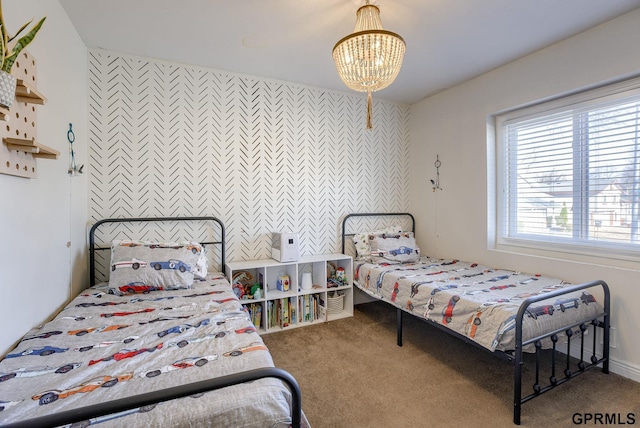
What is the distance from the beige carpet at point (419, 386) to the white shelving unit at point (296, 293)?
0.74 ft

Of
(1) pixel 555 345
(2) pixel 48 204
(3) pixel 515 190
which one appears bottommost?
(1) pixel 555 345

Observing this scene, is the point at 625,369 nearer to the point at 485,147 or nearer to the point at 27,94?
the point at 485,147

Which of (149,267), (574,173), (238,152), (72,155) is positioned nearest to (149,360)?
(149,267)

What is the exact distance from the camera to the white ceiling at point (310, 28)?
1959 mm

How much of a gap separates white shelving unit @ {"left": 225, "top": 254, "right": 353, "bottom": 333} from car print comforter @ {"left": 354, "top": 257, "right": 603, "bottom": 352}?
31 cm

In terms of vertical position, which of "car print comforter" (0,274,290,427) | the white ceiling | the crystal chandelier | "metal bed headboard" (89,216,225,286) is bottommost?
"car print comforter" (0,274,290,427)

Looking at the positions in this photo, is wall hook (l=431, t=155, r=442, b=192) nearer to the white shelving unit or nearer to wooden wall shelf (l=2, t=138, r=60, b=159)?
the white shelving unit

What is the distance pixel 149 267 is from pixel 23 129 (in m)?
1.12

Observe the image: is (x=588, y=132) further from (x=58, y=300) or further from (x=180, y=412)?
(x=58, y=300)

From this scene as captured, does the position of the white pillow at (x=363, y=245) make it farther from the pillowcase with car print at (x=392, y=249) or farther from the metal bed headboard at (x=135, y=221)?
the metal bed headboard at (x=135, y=221)

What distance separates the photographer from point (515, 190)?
115 inches

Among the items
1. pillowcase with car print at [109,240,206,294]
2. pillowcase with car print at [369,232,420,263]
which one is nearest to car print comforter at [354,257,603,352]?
pillowcase with car print at [369,232,420,263]

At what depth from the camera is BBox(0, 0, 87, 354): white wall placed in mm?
1409

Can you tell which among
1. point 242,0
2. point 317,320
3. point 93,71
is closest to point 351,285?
point 317,320
